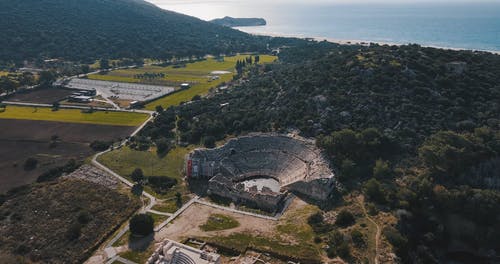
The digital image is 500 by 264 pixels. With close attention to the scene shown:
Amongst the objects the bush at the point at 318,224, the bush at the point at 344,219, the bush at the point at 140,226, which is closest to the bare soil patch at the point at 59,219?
the bush at the point at 140,226

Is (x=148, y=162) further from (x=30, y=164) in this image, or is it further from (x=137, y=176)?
(x=30, y=164)

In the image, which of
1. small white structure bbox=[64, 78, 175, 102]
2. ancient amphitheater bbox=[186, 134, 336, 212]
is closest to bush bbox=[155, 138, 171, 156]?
ancient amphitheater bbox=[186, 134, 336, 212]

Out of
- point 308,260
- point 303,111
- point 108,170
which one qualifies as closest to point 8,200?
point 108,170

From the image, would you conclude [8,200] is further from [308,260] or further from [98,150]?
[308,260]

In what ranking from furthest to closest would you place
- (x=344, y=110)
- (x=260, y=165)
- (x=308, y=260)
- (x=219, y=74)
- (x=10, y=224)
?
(x=219, y=74)
(x=344, y=110)
(x=260, y=165)
(x=10, y=224)
(x=308, y=260)

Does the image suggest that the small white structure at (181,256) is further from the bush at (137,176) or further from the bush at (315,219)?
the bush at (137,176)

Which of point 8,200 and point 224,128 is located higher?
point 224,128

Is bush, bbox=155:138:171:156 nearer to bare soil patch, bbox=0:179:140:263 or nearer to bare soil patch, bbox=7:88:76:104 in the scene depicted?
bare soil patch, bbox=0:179:140:263
